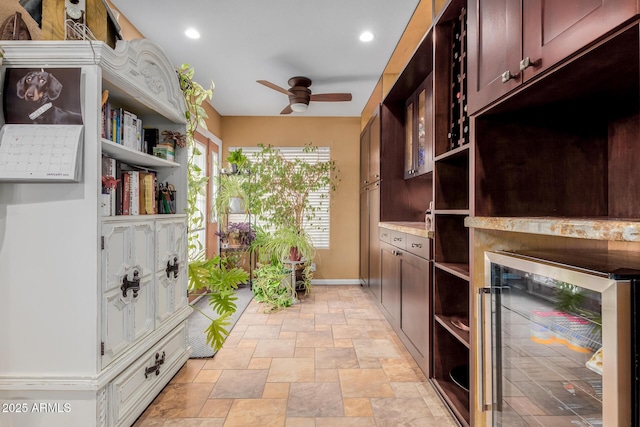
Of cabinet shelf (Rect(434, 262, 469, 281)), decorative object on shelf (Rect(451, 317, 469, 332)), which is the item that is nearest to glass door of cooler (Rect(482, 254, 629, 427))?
cabinet shelf (Rect(434, 262, 469, 281))

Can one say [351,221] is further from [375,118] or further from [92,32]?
[92,32]

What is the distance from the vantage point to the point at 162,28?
270 centimetres

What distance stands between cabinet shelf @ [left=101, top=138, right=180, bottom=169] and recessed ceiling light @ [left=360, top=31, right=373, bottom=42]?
195 cm

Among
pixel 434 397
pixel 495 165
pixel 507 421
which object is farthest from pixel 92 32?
pixel 434 397

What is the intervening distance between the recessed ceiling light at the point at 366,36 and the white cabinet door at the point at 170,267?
221 cm

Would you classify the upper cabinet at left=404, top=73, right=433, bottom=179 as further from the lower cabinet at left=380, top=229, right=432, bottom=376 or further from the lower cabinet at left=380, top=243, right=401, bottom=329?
the lower cabinet at left=380, top=243, right=401, bottom=329

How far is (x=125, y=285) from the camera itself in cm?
167

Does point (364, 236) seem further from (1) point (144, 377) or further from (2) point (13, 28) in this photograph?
(2) point (13, 28)

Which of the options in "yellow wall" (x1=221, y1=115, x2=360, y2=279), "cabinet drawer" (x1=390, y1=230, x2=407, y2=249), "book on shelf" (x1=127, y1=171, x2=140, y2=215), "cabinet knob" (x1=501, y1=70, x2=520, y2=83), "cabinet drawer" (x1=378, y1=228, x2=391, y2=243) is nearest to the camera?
"cabinet knob" (x1=501, y1=70, x2=520, y2=83)

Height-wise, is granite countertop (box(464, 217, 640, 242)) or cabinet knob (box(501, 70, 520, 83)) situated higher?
cabinet knob (box(501, 70, 520, 83))

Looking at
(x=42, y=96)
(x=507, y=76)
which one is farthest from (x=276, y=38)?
(x=507, y=76)

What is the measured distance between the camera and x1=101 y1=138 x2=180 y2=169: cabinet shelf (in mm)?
1640

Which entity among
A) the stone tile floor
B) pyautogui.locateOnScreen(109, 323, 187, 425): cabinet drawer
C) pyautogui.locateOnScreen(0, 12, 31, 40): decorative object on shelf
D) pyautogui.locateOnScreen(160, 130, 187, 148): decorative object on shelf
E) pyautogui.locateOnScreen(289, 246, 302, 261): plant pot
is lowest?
the stone tile floor

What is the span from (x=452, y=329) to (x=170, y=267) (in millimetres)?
1828
